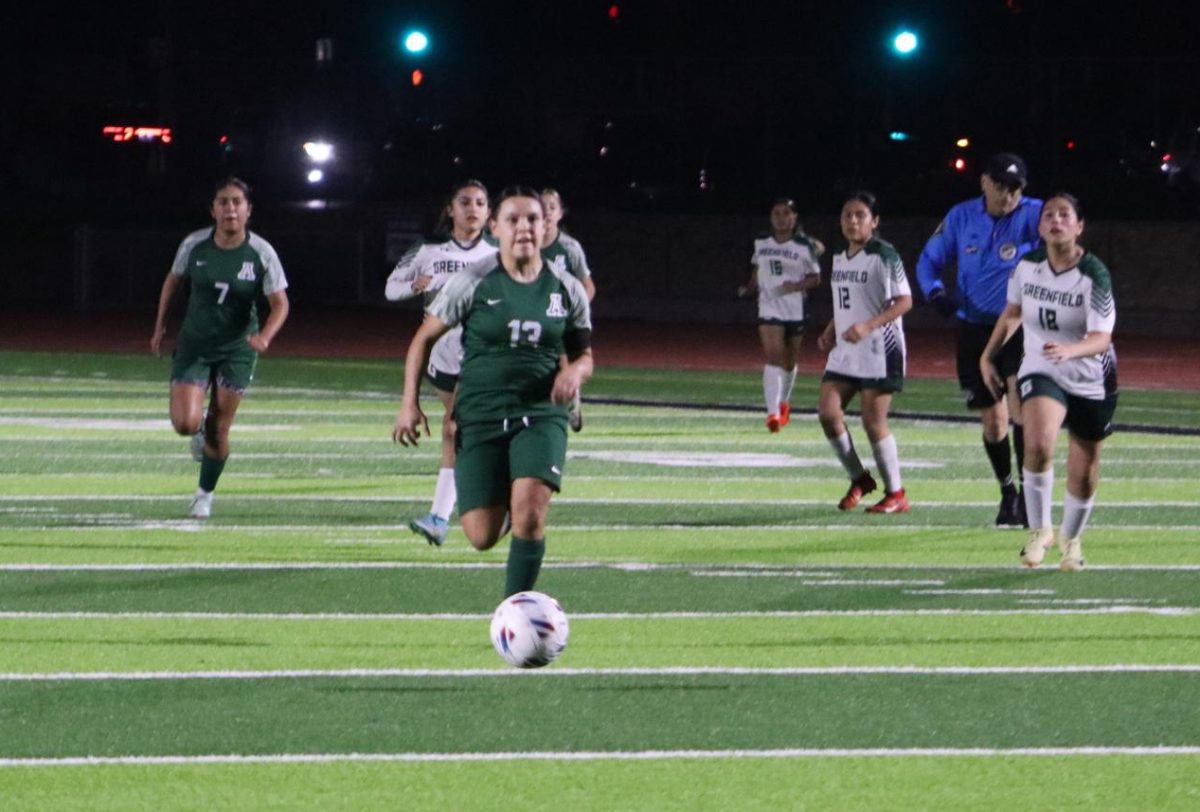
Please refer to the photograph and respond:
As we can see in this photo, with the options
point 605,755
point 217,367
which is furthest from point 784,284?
point 605,755

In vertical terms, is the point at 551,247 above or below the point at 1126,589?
above

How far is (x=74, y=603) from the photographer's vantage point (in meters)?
10.7

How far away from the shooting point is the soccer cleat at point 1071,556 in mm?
12023

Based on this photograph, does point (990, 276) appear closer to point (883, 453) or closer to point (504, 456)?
point (883, 453)

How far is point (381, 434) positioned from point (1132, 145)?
34630 mm

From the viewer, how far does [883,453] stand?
14.6 meters

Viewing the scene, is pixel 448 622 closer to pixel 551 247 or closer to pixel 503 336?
pixel 503 336

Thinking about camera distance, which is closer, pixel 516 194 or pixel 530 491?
pixel 530 491

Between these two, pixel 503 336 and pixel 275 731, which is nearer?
pixel 275 731

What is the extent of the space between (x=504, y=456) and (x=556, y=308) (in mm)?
604

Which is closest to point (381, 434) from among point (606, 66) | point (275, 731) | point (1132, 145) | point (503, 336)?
point (503, 336)

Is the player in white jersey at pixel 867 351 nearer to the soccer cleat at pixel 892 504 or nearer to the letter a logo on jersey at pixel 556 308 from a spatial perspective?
the soccer cleat at pixel 892 504

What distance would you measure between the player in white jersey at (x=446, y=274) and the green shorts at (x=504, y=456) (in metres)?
3.10

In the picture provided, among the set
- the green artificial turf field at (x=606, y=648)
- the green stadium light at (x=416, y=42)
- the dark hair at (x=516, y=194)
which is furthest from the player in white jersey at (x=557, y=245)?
the green stadium light at (x=416, y=42)
